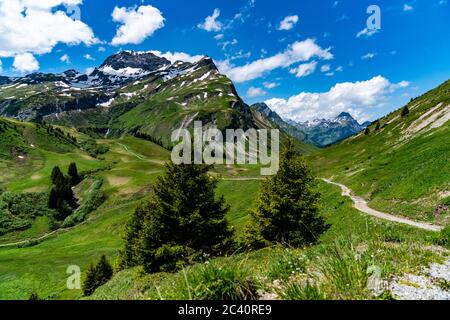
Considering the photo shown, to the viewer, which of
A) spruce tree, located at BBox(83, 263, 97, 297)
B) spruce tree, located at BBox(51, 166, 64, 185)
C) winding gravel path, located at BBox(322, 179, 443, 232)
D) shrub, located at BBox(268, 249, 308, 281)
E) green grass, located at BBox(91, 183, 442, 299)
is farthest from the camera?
spruce tree, located at BBox(51, 166, 64, 185)

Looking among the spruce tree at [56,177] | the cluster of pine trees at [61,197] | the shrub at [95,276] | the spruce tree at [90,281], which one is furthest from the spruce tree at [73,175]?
the spruce tree at [90,281]

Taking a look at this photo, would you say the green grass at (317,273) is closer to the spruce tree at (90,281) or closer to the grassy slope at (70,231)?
the grassy slope at (70,231)

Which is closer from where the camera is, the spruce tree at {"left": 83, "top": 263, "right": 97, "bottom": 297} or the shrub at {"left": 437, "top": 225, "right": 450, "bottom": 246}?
the shrub at {"left": 437, "top": 225, "right": 450, "bottom": 246}

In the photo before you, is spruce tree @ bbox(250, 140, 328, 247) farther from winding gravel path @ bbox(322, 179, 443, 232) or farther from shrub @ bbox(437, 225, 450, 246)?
shrub @ bbox(437, 225, 450, 246)

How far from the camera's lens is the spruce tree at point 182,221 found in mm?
28922

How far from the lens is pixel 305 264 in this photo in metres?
9.00

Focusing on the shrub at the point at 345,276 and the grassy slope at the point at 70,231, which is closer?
the shrub at the point at 345,276

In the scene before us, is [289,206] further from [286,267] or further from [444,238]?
[286,267]

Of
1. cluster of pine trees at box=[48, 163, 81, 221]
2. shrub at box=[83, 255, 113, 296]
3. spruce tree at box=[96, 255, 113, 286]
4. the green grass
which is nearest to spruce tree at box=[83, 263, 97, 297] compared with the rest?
shrub at box=[83, 255, 113, 296]

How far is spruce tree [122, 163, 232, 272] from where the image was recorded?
94.9 ft

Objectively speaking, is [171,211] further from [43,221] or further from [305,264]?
[43,221]

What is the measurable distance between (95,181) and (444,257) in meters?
137

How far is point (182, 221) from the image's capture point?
Answer: 28.6 meters

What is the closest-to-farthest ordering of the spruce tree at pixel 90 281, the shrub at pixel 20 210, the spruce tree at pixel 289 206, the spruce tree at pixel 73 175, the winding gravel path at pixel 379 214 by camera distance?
the winding gravel path at pixel 379 214
the spruce tree at pixel 289 206
the spruce tree at pixel 90 281
the shrub at pixel 20 210
the spruce tree at pixel 73 175
